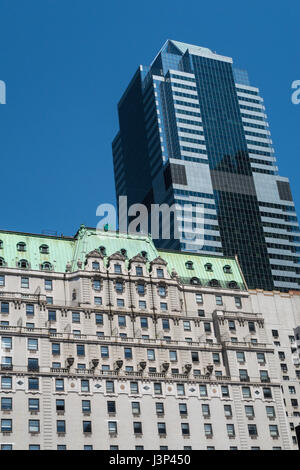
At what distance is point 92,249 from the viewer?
473 feet

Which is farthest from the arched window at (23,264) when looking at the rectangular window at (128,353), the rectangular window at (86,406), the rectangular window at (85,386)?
the rectangular window at (86,406)

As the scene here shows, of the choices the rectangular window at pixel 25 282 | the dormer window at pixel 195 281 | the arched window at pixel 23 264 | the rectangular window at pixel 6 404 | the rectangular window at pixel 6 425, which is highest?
the dormer window at pixel 195 281

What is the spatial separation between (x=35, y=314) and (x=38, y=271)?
10001 millimetres

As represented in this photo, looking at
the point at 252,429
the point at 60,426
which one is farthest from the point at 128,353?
the point at 252,429

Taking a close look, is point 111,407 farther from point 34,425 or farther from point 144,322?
point 144,322

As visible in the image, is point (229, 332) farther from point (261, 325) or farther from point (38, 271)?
point (38, 271)

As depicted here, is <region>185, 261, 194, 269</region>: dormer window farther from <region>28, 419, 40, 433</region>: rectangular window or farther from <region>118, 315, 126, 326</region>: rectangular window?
<region>28, 419, 40, 433</region>: rectangular window

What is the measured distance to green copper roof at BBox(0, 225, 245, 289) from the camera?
139 meters

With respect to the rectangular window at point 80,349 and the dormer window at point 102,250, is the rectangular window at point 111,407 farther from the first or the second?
the dormer window at point 102,250

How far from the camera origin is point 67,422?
116 metres

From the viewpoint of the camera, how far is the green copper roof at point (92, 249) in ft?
455
